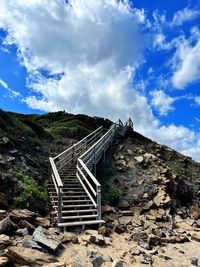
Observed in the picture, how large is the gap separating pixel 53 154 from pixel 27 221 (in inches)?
389

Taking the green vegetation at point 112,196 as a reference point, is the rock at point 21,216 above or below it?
below

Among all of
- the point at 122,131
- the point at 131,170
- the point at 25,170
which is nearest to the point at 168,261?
the point at 25,170

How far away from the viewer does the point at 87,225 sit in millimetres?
10555

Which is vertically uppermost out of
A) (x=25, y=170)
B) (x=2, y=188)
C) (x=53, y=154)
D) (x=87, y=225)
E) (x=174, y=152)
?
(x=174, y=152)

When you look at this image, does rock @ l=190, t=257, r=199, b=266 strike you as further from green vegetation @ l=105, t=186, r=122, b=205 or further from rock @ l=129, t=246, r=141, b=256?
green vegetation @ l=105, t=186, r=122, b=205

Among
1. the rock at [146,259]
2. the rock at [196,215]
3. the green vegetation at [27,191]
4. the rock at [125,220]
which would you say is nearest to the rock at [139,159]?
the rock at [196,215]

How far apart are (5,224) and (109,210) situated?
18.5 ft

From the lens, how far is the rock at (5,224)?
317 inches

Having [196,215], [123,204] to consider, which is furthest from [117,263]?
[196,215]

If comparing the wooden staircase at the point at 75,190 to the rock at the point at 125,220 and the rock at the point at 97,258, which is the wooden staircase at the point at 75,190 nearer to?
the rock at the point at 125,220

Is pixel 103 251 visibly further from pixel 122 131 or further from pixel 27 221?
pixel 122 131

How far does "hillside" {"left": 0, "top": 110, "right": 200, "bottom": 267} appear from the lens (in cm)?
793

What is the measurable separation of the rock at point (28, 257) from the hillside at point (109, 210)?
21mm

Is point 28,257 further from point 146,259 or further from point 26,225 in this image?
point 146,259
